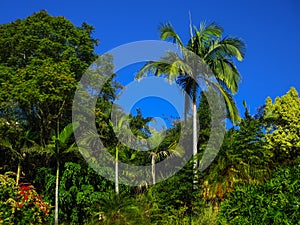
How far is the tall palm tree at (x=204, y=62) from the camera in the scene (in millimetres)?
15961

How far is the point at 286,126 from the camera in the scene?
84.4 ft

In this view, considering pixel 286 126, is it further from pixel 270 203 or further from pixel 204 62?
pixel 270 203

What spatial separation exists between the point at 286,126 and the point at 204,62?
11.6 meters

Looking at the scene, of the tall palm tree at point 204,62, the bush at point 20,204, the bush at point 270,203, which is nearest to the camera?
the bush at point 270,203

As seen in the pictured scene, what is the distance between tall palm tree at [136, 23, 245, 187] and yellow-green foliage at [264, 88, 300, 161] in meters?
8.75

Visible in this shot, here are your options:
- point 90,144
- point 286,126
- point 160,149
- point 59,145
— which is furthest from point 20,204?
point 286,126

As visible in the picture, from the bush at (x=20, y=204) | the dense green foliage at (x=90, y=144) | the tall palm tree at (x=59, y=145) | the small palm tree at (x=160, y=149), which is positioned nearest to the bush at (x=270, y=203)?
the dense green foliage at (x=90, y=144)

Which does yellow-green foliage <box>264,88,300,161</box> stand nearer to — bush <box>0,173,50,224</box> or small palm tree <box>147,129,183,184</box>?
small palm tree <box>147,129,183,184</box>

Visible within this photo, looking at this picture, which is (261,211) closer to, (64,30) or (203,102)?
(64,30)

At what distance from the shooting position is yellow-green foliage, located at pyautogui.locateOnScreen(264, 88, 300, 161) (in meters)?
24.7

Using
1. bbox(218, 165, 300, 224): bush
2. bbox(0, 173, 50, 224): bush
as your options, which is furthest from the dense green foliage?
bbox(218, 165, 300, 224): bush

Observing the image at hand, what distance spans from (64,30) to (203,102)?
29.1 ft

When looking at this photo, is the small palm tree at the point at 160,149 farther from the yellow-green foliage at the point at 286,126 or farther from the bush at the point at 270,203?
the bush at the point at 270,203

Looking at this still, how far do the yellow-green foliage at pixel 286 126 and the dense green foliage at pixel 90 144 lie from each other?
0.20ft
